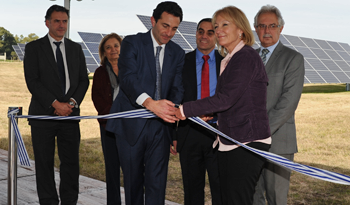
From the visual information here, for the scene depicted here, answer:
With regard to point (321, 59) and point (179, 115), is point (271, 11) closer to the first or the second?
point (179, 115)

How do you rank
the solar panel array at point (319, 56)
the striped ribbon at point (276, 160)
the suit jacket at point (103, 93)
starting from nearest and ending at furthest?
the striped ribbon at point (276, 160) < the suit jacket at point (103, 93) < the solar panel array at point (319, 56)

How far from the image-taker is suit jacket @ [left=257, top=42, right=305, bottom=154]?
2.92 m

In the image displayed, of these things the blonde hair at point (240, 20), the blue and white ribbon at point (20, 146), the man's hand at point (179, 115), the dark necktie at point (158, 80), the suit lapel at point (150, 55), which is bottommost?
the blue and white ribbon at point (20, 146)

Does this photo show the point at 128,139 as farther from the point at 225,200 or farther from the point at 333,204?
the point at 333,204

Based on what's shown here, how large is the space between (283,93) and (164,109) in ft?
3.40

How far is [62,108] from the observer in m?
3.61

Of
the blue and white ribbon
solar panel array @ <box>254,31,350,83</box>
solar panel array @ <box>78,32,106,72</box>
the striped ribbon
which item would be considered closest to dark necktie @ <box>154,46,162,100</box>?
the striped ribbon

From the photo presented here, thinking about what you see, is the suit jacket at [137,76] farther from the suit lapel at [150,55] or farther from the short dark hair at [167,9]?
the short dark hair at [167,9]

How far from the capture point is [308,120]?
1188 centimetres

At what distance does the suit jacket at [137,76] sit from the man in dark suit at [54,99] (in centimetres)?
96

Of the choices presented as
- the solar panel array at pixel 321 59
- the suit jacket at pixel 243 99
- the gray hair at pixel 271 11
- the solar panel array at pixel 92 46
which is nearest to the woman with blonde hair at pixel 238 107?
the suit jacket at pixel 243 99

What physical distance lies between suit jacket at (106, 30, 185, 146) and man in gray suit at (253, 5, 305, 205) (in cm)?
78

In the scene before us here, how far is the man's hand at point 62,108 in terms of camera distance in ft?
11.7

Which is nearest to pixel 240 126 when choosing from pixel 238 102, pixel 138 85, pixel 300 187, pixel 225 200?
pixel 238 102
